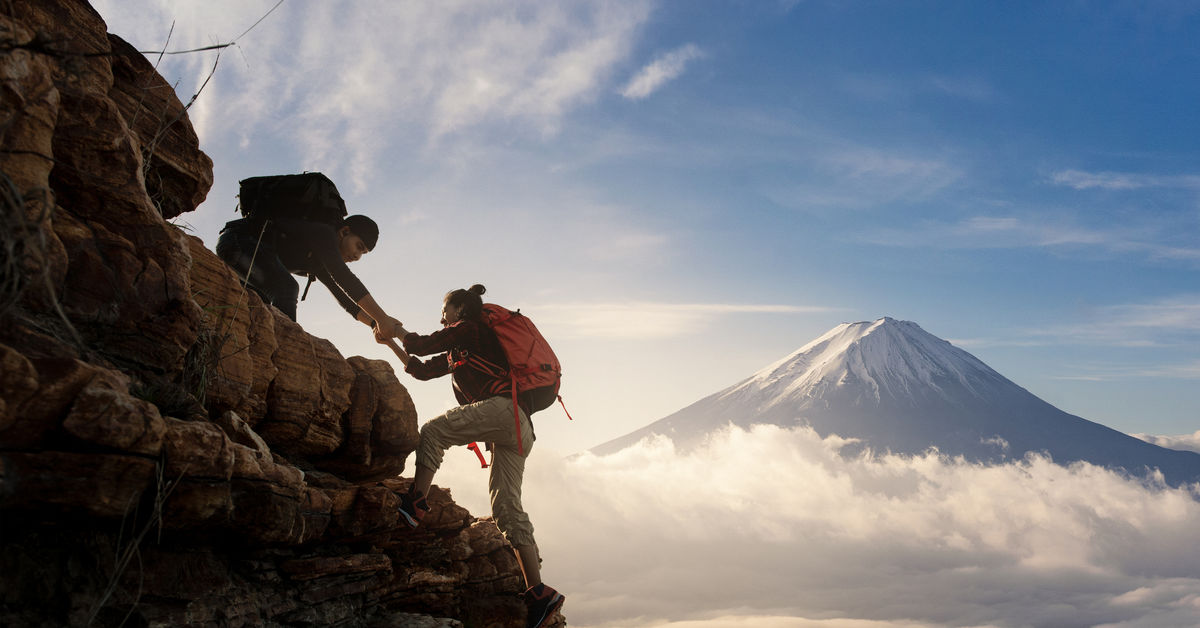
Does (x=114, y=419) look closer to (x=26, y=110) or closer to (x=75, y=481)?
(x=75, y=481)

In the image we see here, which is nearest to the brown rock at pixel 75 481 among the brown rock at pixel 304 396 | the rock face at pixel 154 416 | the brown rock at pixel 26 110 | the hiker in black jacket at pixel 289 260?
the rock face at pixel 154 416

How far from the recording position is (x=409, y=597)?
7613 mm

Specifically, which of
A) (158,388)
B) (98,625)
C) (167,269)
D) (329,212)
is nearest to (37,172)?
(167,269)

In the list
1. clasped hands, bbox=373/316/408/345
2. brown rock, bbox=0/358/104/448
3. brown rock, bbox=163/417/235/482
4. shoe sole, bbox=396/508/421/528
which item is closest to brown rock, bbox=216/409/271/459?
brown rock, bbox=163/417/235/482

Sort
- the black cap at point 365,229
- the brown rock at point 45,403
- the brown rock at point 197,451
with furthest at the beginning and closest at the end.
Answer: the black cap at point 365,229 < the brown rock at point 197,451 < the brown rock at point 45,403

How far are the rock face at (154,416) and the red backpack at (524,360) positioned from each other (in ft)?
5.31

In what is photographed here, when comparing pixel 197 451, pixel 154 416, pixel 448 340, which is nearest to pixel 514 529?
pixel 448 340

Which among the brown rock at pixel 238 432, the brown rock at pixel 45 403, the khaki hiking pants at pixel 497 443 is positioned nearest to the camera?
the brown rock at pixel 45 403

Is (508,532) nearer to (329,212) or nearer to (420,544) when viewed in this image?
(420,544)

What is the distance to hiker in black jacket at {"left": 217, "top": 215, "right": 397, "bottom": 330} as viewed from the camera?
7754mm

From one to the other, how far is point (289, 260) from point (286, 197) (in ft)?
2.38

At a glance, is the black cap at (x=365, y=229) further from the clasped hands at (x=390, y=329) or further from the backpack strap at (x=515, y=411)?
the backpack strap at (x=515, y=411)

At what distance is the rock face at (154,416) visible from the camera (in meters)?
4.10

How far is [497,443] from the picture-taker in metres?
8.05
